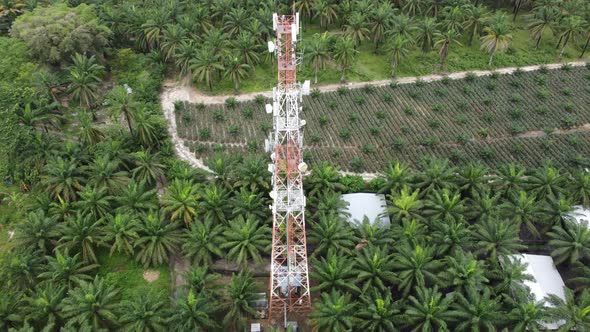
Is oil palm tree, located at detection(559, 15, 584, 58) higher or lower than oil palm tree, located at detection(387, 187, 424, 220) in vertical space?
higher

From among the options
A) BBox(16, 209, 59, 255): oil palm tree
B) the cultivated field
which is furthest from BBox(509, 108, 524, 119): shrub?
BBox(16, 209, 59, 255): oil palm tree

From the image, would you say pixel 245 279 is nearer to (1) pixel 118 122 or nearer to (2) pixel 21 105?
(1) pixel 118 122

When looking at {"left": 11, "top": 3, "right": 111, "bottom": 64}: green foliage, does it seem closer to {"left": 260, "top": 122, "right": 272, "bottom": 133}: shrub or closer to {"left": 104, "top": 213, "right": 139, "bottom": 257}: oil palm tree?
{"left": 260, "top": 122, "right": 272, "bottom": 133}: shrub

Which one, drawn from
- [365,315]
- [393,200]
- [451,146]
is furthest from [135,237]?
[451,146]

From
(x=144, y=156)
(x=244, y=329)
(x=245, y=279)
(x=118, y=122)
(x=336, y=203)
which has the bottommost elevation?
(x=244, y=329)

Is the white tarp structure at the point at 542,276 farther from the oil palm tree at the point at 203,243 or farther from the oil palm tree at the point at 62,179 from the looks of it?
the oil palm tree at the point at 62,179

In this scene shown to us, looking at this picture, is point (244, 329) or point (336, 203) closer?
point (244, 329)

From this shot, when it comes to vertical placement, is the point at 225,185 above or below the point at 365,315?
Result: above
